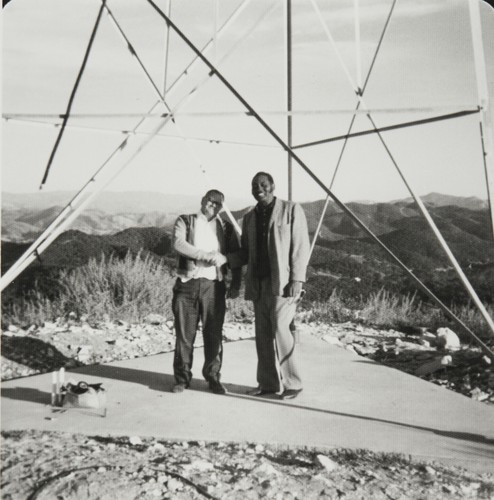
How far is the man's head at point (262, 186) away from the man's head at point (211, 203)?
0.33 m

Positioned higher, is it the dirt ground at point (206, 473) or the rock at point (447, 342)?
the rock at point (447, 342)

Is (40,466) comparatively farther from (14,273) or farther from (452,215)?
(452,215)

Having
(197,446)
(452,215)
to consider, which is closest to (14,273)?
(197,446)

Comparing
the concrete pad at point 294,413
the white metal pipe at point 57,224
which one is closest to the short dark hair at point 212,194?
the white metal pipe at point 57,224

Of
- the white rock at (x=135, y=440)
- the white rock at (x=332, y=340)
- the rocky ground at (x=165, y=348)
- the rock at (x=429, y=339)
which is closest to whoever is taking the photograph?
the white rock at (x=135, y=440)

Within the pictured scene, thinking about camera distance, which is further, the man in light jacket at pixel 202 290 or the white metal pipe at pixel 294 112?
the man in light jacket at pixel 202 290

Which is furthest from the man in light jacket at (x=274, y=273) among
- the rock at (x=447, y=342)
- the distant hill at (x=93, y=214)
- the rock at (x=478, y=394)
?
the distant hill at (x=93, y=214)

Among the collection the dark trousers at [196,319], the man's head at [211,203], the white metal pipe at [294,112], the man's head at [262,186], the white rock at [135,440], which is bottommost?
the white rock at [135,440]

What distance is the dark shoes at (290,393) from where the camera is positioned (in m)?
5.08

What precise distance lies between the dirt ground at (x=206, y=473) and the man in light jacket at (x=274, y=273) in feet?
3.68

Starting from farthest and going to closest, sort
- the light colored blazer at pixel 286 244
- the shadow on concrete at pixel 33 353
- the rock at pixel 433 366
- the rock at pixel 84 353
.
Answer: the rock at pixel 84 353 < the rock at pixel 433 366 < the shadow on concrete at pixel 33 353 < the light colored blazer at pixel 286 244

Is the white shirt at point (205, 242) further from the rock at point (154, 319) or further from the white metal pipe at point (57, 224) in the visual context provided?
the rock at point (154, 319)

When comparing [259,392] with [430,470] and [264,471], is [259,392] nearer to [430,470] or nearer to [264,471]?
[264,471]

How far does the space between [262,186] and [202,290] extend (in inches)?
40.5
